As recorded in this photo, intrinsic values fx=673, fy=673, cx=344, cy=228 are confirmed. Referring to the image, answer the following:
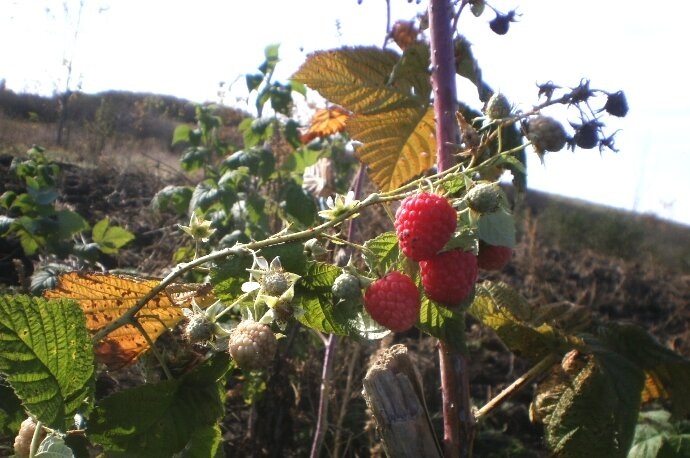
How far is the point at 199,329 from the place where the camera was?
2.55 feet

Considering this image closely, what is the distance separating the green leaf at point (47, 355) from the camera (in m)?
0.73

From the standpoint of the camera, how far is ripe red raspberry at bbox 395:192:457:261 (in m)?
0.74

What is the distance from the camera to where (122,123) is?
11016mm

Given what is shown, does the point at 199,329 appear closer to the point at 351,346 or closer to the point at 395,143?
the point at 395,143

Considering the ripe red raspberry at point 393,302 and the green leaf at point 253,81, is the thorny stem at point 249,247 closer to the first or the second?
the ripe red raspberry at point 393,302

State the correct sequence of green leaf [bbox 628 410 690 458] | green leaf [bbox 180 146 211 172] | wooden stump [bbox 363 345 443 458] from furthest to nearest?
1. green leaf [bbox 180 146 211 172]
2. green leaf [bbox 628 410 690 458]
3. wooden stump [bbox 363 345 443 458]

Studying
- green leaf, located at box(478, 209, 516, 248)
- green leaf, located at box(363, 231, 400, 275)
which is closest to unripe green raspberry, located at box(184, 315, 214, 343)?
green leaf, located at box(363, 231, 400, 275)

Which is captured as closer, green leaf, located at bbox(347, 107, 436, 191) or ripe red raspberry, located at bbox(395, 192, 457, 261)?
ripe red raspberry, located at bbox(395, 192, 457, 261)

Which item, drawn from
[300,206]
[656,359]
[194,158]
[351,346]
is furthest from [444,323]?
[194,158]

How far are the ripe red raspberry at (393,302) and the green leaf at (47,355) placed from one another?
33 cm

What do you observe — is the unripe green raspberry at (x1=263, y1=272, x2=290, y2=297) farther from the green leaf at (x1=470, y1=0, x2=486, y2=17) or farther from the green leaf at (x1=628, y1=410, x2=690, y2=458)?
the green leaf at (x1=628, y1=410, x2=690, y2=458)

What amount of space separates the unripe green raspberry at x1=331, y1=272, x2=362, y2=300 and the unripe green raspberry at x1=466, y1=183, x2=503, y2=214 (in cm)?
17

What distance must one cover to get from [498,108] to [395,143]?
35cm

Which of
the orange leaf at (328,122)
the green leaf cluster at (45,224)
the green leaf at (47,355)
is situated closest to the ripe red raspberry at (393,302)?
the green leaf at (47,355)
